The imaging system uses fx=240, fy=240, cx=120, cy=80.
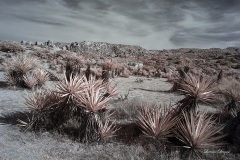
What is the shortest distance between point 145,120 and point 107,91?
1566mm

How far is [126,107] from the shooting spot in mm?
8031

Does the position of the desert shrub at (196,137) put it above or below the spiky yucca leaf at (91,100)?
below

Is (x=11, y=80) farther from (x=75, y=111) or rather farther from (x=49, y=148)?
(x=49, y=148)

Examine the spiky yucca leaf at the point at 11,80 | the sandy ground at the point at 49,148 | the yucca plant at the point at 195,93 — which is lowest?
the sandy ground at the point at 49,148

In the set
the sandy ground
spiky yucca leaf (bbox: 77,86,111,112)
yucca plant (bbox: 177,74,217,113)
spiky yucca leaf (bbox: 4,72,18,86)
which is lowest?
the sandy ground

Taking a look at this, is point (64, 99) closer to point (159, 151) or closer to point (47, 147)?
point (47, 147)

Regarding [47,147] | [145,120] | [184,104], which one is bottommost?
[47,147]

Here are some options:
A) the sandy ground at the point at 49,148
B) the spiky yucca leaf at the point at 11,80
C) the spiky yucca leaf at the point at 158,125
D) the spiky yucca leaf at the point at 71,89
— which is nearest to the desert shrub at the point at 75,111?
the spiky yucca leaf at the point at 71,89

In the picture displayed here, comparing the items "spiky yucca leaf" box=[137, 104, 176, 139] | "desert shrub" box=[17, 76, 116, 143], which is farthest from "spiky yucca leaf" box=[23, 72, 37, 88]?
"spiky yucca leaf" box=[137, 104, 176, 139]

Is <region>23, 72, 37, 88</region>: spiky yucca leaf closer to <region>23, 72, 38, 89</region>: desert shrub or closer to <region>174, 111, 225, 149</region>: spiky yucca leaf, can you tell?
<region>23, 72, 38, 89</region>: desert shrub

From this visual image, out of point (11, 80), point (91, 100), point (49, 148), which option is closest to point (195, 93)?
point (91, 100)

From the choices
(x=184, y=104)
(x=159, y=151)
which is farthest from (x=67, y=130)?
(x=184, y=104)

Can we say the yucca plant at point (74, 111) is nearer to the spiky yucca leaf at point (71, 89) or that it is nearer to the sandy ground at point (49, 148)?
the spiky yucca leaf at point (71, 89)

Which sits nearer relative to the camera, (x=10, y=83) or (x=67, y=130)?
(x=67, y=130)
